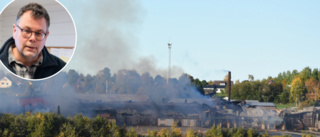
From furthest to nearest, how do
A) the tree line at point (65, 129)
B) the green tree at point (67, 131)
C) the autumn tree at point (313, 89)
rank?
the autumn tree at point (313, 89)
the tree line at point (65, 129)
the green tree at point (67, 131)

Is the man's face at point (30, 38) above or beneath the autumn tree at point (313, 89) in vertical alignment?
beneath

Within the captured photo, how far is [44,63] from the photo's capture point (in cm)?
1930

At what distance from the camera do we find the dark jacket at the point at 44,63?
1878 centimetres

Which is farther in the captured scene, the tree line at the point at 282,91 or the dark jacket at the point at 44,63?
the tree line at the point at 282,91

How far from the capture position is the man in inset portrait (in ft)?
59.1

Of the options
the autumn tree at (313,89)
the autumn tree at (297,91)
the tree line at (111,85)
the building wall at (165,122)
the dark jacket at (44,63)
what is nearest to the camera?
the dark jacket at (44,63)

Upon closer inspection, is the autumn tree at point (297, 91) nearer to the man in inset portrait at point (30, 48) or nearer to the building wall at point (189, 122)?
the building wall at point (189, 122)

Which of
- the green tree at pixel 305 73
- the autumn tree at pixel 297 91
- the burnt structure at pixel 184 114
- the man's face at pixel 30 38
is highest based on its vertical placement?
the green tree at pixel 305 73

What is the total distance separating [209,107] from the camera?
75125 millimetres

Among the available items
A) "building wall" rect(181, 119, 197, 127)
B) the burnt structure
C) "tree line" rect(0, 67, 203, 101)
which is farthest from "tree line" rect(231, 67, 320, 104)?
"building wall" rect(181, 119, 197, 127)

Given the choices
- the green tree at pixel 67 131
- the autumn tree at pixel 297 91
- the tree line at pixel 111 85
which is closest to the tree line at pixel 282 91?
the autumn tree at pixel 297 91

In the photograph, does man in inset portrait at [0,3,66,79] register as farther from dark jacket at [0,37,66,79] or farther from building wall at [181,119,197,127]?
building wall at [181,119,197,127]

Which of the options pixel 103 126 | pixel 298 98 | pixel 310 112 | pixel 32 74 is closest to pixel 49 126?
pixel 103 126

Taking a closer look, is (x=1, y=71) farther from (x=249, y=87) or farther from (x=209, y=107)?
(x=249, y=87)
